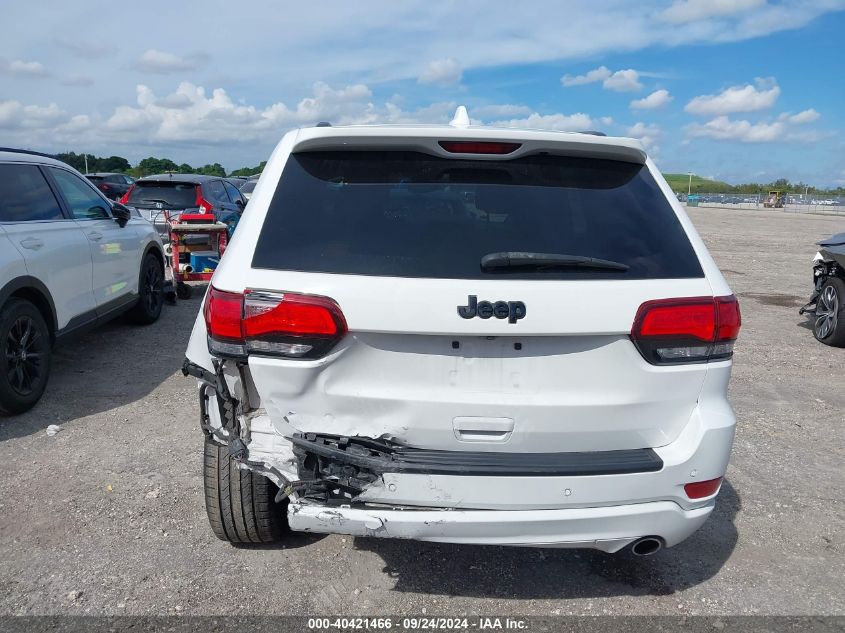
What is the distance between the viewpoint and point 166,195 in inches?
459

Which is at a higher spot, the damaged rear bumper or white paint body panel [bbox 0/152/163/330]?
white paint body panel [bbox 0/152/163/330]

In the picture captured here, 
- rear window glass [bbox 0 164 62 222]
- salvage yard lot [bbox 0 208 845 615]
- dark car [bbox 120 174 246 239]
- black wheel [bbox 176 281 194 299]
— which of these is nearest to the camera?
salvage yard lot [bbox 0 208 845 615]

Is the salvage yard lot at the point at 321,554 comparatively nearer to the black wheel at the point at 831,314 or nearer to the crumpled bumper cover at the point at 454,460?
the crumpled bumper cover at the point at 454,460

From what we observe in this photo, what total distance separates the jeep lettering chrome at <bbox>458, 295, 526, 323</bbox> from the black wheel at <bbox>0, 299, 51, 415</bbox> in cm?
389

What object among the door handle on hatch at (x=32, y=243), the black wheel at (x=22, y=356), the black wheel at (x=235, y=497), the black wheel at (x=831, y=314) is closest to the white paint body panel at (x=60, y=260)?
the door handle on hatch at (x=32, y=243)

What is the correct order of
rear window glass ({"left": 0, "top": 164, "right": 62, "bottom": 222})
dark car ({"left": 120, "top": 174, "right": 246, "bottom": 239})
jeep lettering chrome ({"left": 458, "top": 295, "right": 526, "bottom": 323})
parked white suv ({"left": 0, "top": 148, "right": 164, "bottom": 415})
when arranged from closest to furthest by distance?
jeep lettering chrome ({"left": 458, "top": 295, "right": 526, "bottom": 323}) < parked white suv ({"left": 0, "top": 148, "right": 164, "bottom": 415}) < rear window glass ({"left": 0, "top": 164, "right": 62, "bottom": 222}) < dark car ({"left": 120, "top": 174, "right": 246, "bottom": 239})

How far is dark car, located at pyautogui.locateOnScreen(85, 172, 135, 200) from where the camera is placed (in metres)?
25.9

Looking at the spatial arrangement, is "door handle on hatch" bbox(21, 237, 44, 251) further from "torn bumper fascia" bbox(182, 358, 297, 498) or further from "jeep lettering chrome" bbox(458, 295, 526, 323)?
"jeep lettering chrome" bbox(458, 295, 526, 323)

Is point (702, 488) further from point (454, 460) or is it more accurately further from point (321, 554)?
point (321, 554)

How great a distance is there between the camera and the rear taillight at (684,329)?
245cm

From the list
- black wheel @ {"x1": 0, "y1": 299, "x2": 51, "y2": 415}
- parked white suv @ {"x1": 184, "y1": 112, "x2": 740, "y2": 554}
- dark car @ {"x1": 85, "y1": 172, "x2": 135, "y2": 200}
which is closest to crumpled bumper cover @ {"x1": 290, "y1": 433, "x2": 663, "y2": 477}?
parked white suv @ {"x1": 184, "y1": 112, "x2": 740, "y2": 554}

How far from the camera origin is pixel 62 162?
6324 mm

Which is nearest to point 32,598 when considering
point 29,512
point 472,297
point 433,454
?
point 29,512

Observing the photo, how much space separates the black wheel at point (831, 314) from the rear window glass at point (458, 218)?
6.05 meters
